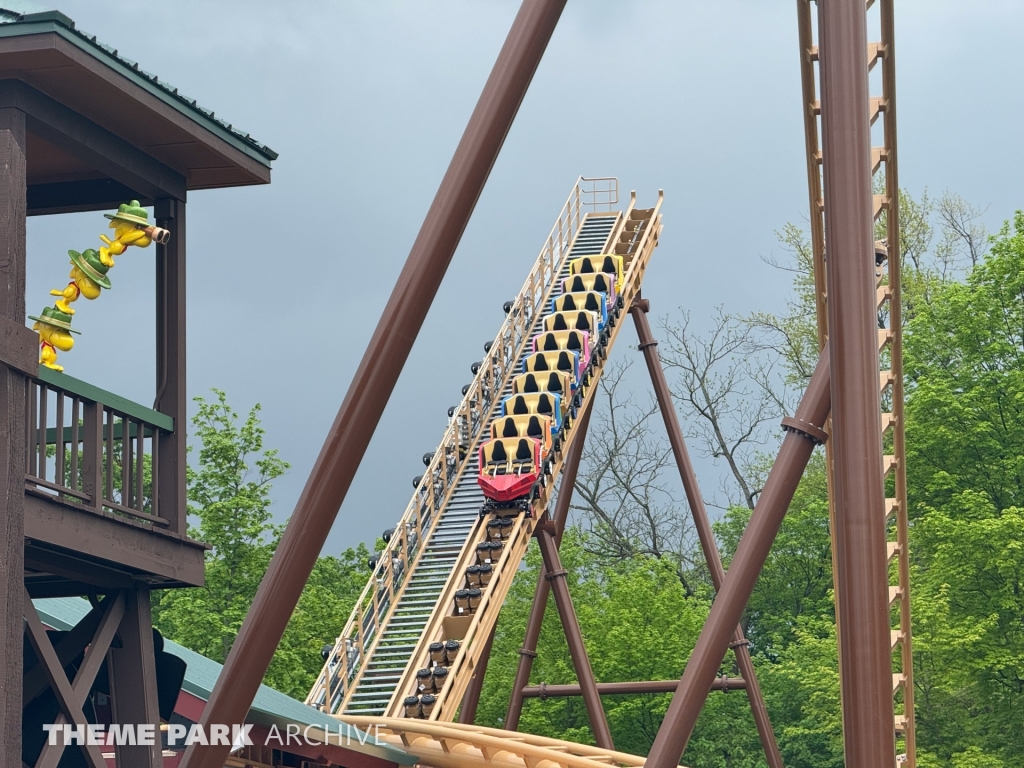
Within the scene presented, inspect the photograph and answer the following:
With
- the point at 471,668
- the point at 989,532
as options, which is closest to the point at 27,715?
the point at 471,668

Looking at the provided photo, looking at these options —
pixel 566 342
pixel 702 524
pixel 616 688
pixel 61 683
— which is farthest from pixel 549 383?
pixel 61 683

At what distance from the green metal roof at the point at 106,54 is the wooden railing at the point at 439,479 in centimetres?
976

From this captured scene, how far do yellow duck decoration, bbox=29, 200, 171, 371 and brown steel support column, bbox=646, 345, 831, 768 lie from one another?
3.45 metres

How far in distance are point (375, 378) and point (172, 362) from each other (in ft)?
6.98

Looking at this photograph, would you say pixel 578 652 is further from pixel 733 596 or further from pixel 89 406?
pixel 89 406

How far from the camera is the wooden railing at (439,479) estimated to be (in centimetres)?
1789

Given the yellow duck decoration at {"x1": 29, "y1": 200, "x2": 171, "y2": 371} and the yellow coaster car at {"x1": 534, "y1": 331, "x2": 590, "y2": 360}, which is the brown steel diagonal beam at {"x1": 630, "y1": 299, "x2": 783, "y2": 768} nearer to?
the yellow coaster car at {"x1": 534, "y1": 331, "x2": 590, "y2": 360}

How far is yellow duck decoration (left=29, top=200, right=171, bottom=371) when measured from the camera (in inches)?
341

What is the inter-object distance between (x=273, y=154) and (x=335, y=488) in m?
2.92

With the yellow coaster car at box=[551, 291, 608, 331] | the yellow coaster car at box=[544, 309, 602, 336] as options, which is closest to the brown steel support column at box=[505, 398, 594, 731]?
the yellow coaster car at box=[544, 309, 602, 336]

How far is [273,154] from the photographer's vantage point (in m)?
9.18

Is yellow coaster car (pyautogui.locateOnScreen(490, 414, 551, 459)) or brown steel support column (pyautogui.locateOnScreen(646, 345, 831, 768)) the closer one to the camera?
brown steel support column (pyautogui.locateOnScreen(646, 345, 831, 768))

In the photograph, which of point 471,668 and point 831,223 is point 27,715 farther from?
point 471,668

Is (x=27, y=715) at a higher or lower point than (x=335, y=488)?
lower
